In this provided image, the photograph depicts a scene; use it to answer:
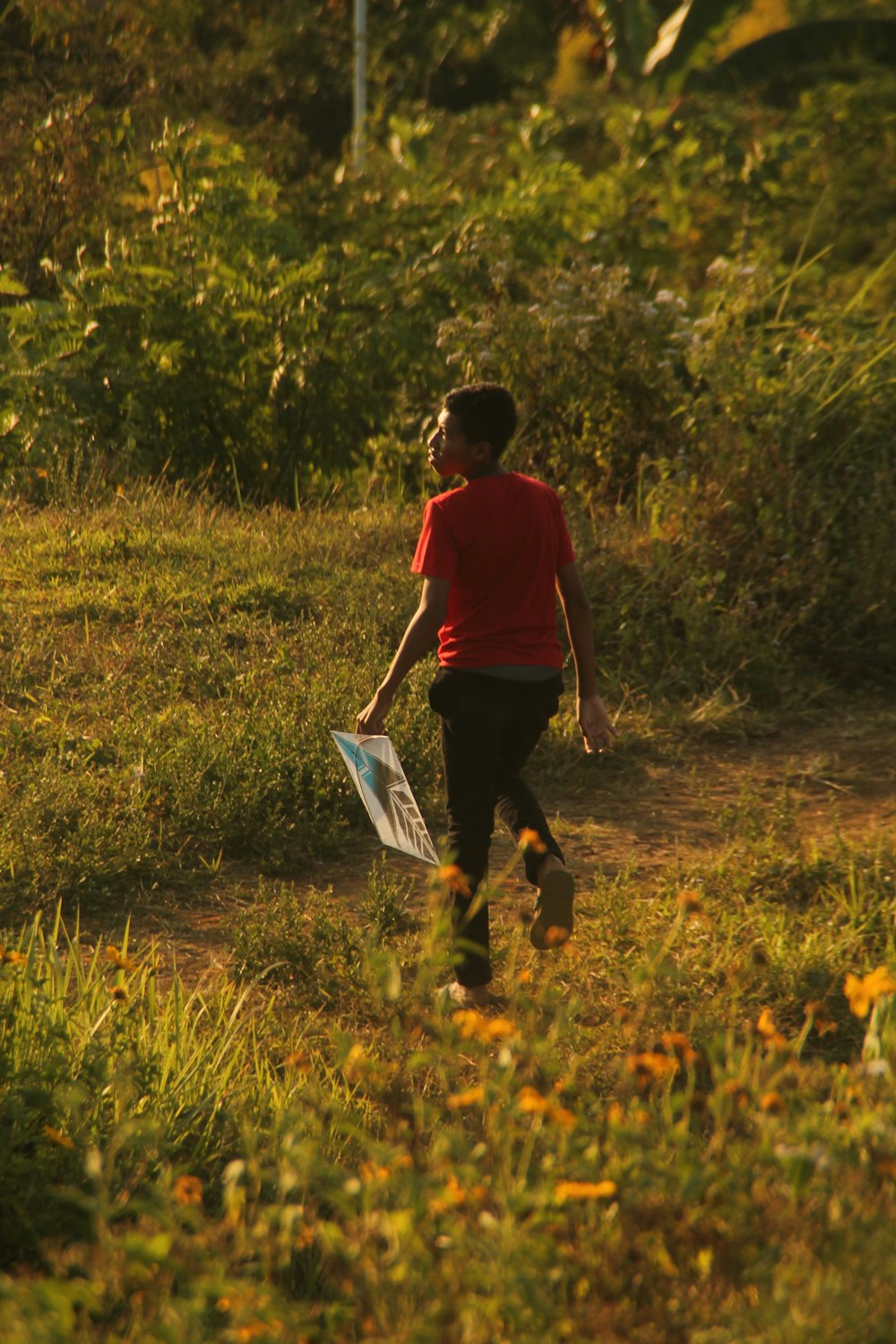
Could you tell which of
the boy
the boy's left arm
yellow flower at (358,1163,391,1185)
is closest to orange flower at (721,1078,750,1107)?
yellow flower at (358,1163,391,1185)

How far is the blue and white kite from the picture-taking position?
3.88 m

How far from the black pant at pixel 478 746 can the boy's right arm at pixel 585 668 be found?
16 centimetres

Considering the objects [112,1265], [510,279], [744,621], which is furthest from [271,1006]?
[510,279]

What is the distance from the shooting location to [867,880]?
15.3ft

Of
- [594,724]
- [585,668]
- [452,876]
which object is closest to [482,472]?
[585,668]

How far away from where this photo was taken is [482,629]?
396cm

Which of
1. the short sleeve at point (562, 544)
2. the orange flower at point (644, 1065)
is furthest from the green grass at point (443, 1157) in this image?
the short sleeve at point (562, 544)

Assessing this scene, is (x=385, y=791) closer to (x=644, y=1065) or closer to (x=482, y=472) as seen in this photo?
(x=482, y=472)

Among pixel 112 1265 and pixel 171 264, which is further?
pixel 171 264

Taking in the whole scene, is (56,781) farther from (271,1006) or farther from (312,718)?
(271,1006)

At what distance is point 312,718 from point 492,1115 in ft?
10.9

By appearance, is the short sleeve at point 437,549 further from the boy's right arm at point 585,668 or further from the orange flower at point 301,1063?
the orange flower at point 301,1063

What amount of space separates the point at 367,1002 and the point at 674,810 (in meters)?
1.94

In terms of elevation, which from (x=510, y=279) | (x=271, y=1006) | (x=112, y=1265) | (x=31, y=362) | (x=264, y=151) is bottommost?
(x=271, y=1006)
